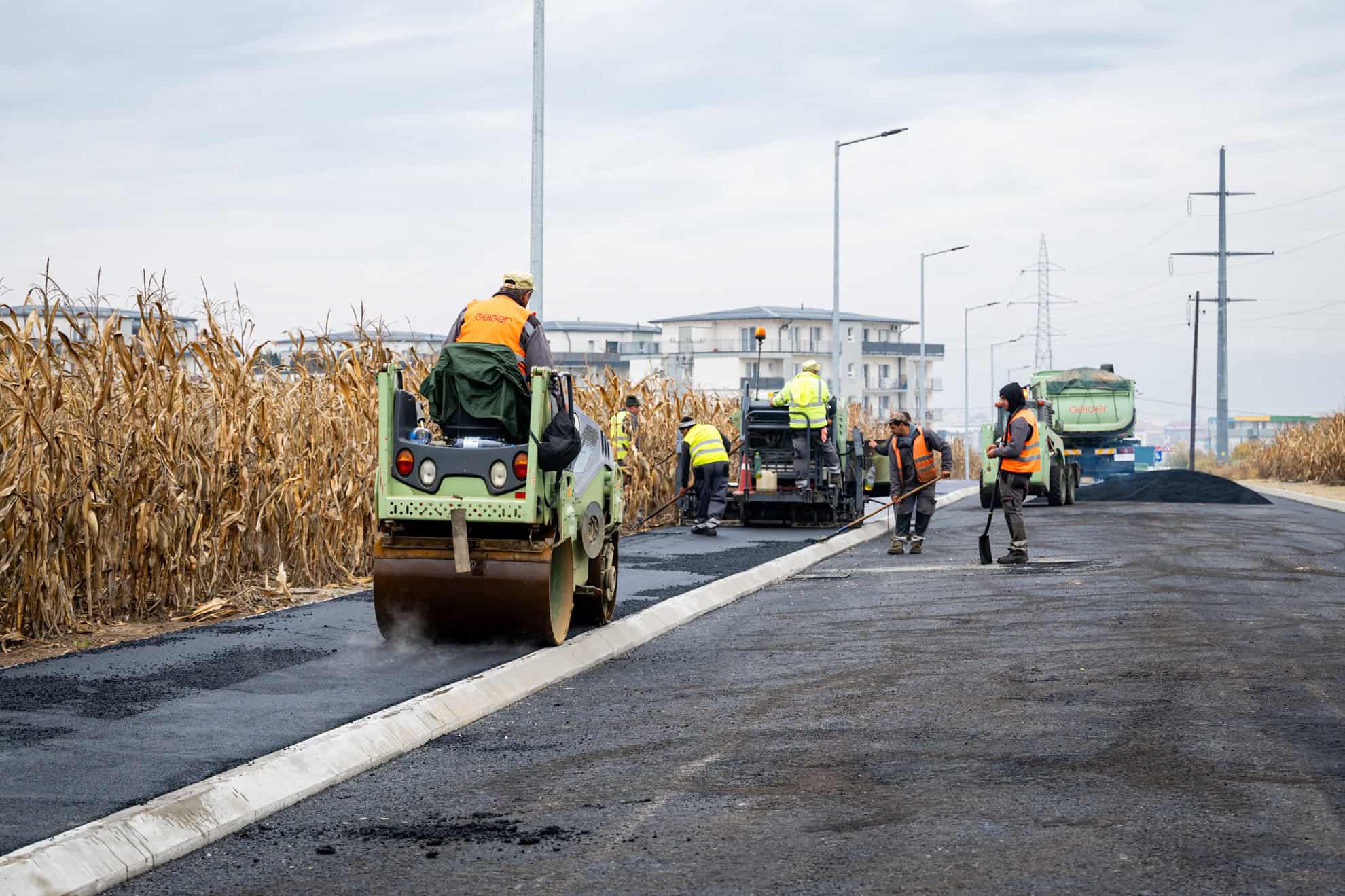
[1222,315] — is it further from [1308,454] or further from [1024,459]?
[1024,459]

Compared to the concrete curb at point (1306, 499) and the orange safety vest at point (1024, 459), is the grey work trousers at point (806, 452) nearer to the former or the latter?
the orange safety vest at point (1024, 459)

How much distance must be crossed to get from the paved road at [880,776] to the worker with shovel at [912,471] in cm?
743

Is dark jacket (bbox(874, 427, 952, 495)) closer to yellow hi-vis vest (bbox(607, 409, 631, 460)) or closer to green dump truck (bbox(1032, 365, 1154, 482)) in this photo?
yellow hi-vis vest (bbox(607, 409, 631, 460))

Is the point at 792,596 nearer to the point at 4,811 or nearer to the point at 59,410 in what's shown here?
the point at 59,410

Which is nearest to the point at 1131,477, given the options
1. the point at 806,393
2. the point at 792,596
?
the point at 806,393

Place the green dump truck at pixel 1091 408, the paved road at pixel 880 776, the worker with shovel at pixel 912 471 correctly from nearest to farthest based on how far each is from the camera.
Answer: the paved road at pixel 880 776
the worker with shovel at pixel 912 471
the green dump truck at pixel 1091 408

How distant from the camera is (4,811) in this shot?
562 cm

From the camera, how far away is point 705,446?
22.2 meters

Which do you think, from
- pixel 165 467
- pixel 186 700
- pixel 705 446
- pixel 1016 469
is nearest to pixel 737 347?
pixel 705 446

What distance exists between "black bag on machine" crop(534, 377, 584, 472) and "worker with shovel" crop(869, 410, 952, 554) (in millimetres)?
10186

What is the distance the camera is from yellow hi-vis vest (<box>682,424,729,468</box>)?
2205 centimetres

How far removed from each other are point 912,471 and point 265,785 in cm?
1434

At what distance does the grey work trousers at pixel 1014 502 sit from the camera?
1710 centimetres

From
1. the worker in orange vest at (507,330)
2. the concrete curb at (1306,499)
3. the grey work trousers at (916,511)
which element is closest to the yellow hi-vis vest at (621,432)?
the grey work trousers at (916,511)
